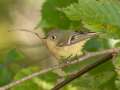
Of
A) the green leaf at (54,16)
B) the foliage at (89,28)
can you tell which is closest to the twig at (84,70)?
the foliage at (89,28)

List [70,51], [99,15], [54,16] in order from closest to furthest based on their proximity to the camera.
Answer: [99,15] < [54,16] < [70,51]

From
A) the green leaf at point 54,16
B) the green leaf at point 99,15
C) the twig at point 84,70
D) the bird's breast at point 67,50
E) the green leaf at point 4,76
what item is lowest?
the green leaf at point 4,76

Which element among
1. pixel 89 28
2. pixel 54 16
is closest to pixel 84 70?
pixel 89 28

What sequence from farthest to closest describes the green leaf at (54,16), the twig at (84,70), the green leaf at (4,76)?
the green leaf at (4,76), the green leaf at (54,16), the twig at (84,70)

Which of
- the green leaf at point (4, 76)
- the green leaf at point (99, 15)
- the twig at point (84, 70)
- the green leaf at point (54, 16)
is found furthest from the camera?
the green leaf at point (4, 76)

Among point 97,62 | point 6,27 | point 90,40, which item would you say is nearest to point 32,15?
point 6,27

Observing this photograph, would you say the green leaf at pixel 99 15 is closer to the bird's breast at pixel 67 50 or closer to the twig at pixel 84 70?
the twig at pixel 84 70

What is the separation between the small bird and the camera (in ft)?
5.13

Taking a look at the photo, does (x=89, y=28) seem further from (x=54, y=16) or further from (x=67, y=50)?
(x=67, y=50)

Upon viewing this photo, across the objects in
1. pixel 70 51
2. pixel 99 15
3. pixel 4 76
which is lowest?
pixel 4 76

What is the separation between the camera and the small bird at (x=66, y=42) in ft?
5.13

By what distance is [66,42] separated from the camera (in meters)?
1.71

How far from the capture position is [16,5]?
13.3 ft

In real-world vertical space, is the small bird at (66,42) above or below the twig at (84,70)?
below
